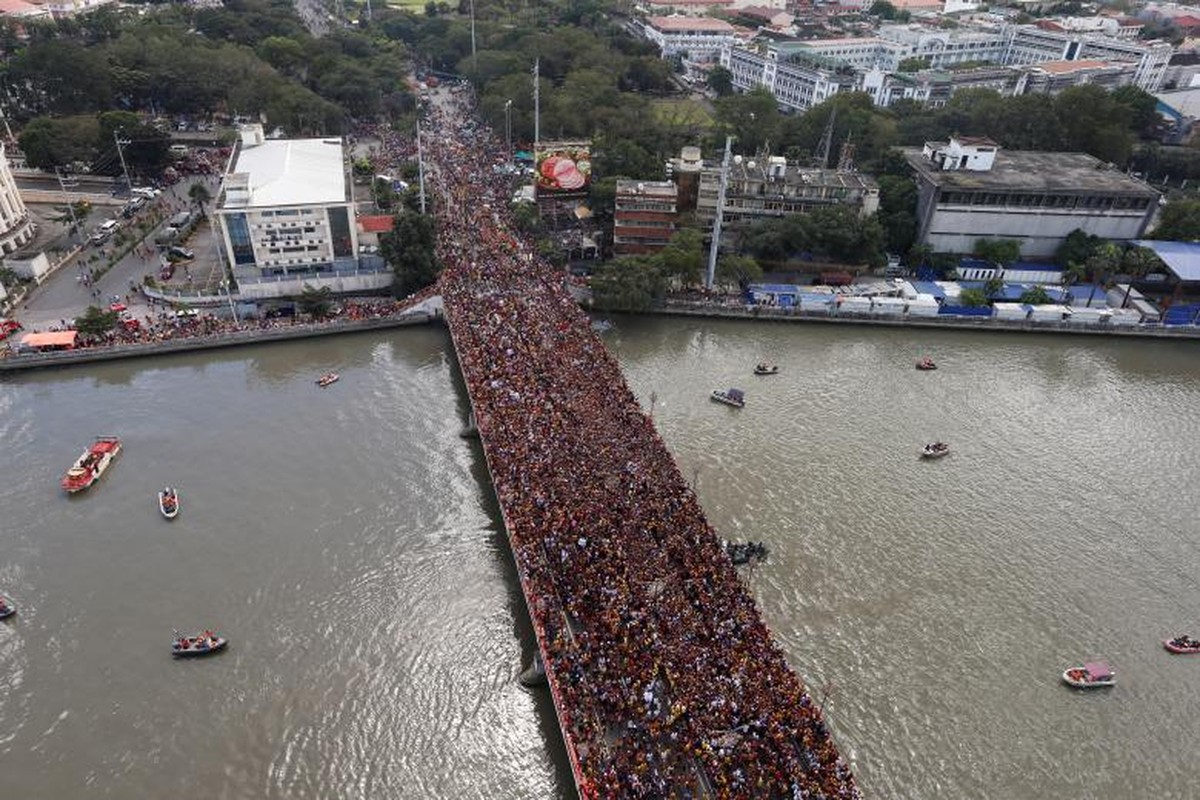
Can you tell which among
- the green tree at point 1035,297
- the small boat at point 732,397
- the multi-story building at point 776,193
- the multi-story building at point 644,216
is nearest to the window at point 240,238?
Result: the multi-story building at point 644,216

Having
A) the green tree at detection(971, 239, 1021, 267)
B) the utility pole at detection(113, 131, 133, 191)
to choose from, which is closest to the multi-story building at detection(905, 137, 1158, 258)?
the green tree at detection(971, 239, 1021, 267)

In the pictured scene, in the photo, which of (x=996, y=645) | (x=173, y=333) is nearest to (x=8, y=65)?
(x=173, y=333)

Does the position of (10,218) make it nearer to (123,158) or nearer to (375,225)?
(123,158)

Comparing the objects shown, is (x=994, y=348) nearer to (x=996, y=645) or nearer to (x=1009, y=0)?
(x=996, y=645)

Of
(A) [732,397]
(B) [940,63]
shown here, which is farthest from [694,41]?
(A) [732,397]

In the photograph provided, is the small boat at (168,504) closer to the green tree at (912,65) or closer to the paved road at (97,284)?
the paved road at (97,284)

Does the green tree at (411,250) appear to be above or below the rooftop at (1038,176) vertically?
below

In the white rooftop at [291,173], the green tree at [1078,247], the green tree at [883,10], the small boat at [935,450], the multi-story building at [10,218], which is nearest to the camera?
the small boat at [935,450]
